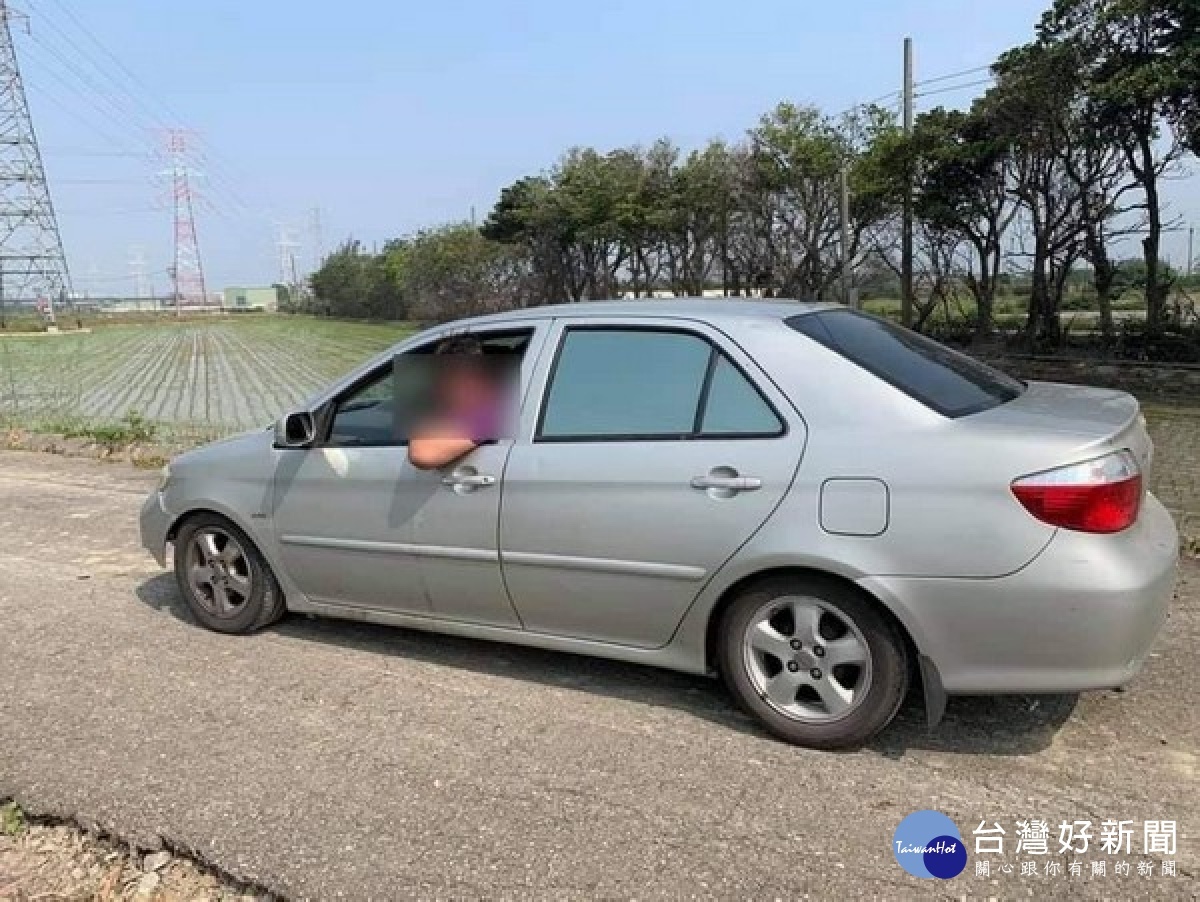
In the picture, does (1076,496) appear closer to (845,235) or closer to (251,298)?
(845,235)

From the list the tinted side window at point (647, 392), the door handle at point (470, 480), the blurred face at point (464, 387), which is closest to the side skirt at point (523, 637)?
the door handle at point (470, 480)

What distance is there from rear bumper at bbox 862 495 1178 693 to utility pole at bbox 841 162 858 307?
1914cm

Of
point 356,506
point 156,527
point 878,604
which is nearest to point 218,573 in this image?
point 156,527

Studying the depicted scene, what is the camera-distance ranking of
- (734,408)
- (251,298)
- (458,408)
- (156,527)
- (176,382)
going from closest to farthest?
1. (734,408)
2. (458,408)
3. (156,527)
4. (176,382)
5. (251,298)

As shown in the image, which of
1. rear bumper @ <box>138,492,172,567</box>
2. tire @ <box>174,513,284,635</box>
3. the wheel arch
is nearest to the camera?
the wheel arch

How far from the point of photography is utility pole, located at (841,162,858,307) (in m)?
22.4

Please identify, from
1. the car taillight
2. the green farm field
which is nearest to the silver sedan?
the car taillight

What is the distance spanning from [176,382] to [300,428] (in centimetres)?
2510

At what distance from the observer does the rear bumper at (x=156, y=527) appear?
502cm

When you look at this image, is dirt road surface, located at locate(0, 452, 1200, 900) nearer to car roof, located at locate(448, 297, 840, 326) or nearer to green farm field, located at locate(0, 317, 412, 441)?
car roof, located at locate(448, 297, 840, 326)

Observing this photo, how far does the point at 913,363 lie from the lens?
364cm

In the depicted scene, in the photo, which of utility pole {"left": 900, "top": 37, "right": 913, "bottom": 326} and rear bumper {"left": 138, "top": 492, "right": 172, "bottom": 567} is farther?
utility pole {"left": 900, "top": 37, "right": 913, "bottom": 326}

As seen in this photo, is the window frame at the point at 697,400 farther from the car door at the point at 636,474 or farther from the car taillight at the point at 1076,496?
the car taillight at the point at 1076,496

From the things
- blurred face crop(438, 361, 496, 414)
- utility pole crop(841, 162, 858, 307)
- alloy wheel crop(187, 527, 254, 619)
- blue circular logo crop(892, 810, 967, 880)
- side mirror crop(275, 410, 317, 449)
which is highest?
utility pole crop(841, 162, 858, 307)
